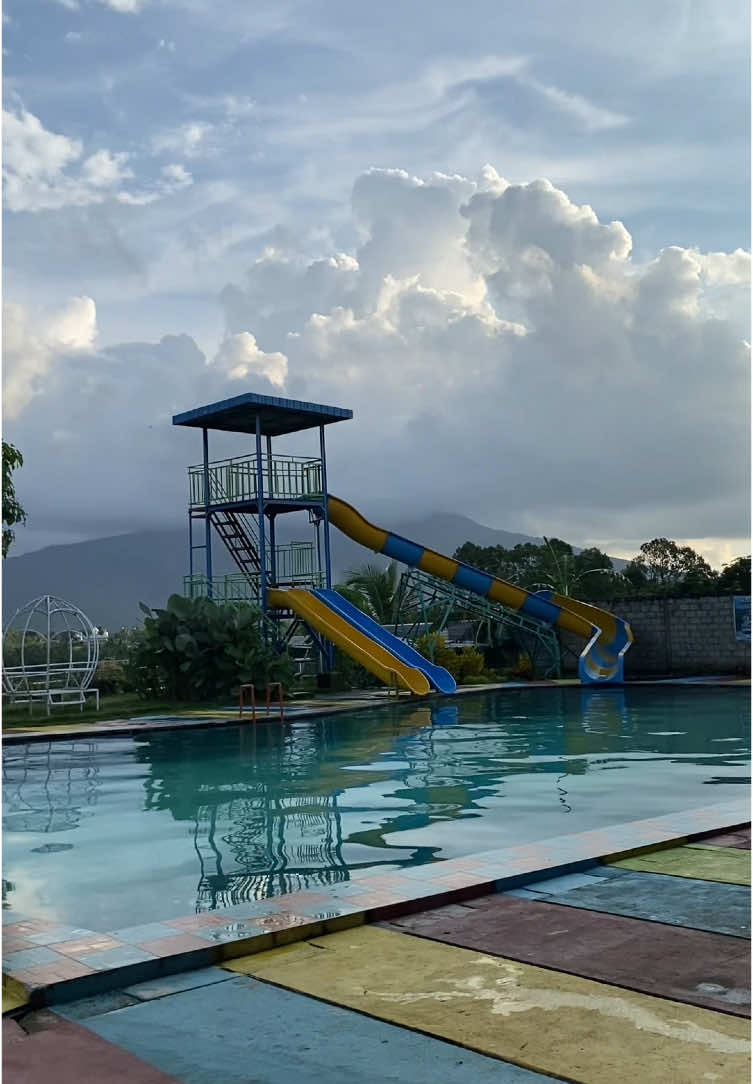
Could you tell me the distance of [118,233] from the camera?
4.44 m

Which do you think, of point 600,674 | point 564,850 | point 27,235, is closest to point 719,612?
point 600,674

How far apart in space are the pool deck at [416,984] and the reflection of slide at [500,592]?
19.3 meters

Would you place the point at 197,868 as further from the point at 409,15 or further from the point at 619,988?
the point at 409,15

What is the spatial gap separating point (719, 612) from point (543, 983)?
2196 cm

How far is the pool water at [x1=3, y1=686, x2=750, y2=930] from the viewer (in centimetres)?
619

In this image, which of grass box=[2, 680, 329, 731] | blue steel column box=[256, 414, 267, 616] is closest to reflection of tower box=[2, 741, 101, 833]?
grass box=[2, 680, 329, 731]

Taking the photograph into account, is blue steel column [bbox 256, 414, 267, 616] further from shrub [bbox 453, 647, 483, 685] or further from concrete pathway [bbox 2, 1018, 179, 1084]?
concrete pathway [bbox 2, 1018, 179, 1084]

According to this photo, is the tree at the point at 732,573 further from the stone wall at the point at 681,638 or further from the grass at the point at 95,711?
the grass at the point at 95,711

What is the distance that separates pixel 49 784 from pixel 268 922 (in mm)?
6519

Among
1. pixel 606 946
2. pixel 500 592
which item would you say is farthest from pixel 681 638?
pixel 606 946

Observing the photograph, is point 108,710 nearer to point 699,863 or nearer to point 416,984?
point 699,863

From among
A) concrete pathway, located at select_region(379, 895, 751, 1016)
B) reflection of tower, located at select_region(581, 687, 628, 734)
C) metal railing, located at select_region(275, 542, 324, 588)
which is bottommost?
reflection of tower, located at select_region(581, 687, 628, 734)

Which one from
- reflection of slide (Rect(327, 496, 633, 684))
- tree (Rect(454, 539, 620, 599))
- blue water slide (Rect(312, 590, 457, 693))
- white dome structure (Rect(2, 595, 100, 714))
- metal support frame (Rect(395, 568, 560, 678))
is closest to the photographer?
white dome structure (Rect(2, 595, 100, 714))

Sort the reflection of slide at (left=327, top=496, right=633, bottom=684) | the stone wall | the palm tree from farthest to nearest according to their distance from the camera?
the palm tree, the reflection of slide at (left=327, top=496, right=633, bottom=684), the stone wall
